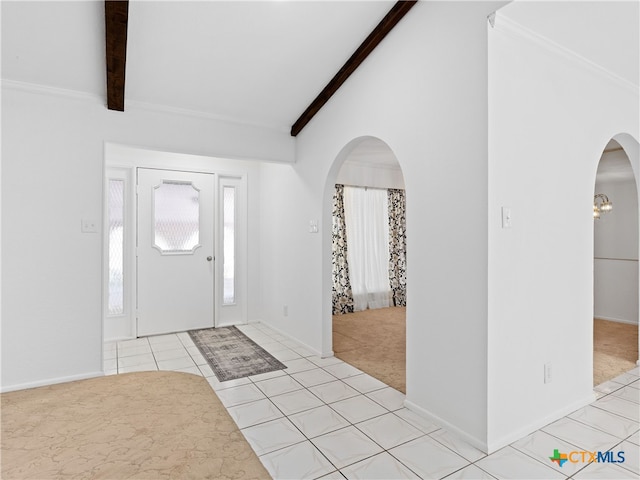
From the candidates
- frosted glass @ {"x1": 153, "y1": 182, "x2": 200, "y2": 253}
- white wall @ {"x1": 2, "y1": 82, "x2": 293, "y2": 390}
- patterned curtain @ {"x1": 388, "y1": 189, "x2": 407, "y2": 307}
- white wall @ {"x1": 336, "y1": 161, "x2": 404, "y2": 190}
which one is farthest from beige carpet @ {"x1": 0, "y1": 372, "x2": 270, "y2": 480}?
patterned curtain @ {"x1": 388, "y1": 189, "x2": 407, "y2": 307}

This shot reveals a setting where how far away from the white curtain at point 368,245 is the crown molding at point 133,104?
228 centimetres

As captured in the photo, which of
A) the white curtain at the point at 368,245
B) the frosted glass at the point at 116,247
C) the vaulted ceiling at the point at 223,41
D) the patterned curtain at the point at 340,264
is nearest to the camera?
the vaulted ceiling at the point at 223,41

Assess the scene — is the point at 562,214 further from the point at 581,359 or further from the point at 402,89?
the point at 402,89

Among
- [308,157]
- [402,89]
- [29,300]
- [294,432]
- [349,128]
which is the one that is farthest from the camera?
[308,157]

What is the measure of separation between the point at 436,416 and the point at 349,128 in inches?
94.8

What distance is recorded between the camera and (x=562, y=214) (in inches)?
98.8

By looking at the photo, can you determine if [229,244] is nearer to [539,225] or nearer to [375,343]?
[375,343]

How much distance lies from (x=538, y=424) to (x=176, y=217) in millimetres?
4269

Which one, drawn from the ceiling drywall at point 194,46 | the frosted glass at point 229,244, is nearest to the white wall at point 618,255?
the ceiling drywall at point 194,46

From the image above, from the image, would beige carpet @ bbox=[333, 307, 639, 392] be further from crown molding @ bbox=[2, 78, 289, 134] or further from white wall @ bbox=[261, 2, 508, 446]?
crown molding @ bbox=[2, 78, 289, 134]

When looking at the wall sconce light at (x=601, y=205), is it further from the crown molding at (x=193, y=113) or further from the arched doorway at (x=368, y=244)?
the crown molding at (x=193, y=113)

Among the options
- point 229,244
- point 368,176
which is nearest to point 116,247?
point 229,244

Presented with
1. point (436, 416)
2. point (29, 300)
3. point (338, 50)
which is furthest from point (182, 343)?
point (338, 50)

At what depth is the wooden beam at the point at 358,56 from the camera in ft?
8.72
